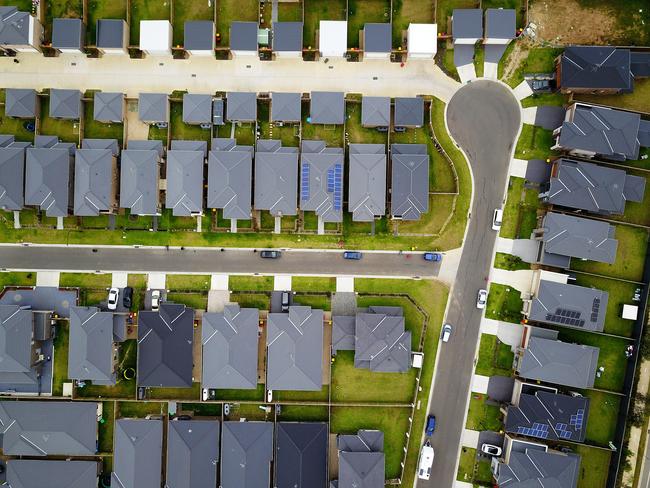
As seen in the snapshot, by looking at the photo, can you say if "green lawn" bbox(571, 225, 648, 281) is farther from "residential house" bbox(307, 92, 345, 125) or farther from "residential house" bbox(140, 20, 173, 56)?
"residential house" bbox(140, 20, 173, 56)

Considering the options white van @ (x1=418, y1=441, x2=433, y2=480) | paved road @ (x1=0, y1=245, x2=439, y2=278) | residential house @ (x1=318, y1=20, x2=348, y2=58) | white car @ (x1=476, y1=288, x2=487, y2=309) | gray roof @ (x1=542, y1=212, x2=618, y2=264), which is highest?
residential house @ (x1=318, y1=20, x2=348, y2=58)

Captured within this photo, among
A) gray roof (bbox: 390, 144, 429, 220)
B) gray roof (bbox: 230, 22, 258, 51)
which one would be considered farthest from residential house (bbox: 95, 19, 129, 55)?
gray roof (bbox: 390, 144, 429, 220)

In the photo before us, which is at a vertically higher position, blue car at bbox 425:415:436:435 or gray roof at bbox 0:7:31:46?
gray roof at bbox 0:7:31:46

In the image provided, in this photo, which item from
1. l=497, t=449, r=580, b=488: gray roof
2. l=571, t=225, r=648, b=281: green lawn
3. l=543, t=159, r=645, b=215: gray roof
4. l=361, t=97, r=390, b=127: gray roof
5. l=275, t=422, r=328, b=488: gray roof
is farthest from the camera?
l=571, t=225, r=648, b=281: green lawn

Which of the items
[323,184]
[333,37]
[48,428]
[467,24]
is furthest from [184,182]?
[467,24]

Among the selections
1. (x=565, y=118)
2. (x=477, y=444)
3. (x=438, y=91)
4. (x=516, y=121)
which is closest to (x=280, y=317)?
(x=477, y=444)

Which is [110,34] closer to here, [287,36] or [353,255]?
[287,36]

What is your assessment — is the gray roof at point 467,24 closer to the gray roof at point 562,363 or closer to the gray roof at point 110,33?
the gray roof at point 562,363
